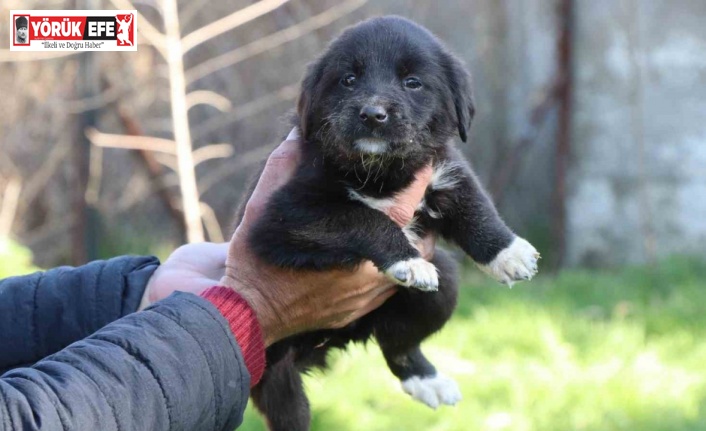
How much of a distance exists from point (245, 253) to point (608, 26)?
581 centimetres

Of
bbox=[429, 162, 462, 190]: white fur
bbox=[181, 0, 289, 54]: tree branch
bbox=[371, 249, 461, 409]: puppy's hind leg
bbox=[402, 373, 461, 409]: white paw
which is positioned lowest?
bbox=[402, 373, 461, 409]: white paw

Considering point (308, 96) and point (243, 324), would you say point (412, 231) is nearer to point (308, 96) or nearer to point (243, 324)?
point (308, 96)

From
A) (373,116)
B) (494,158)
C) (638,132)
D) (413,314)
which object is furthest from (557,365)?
(494,158)

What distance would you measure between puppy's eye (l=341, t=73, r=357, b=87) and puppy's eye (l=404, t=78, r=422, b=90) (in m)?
0.17

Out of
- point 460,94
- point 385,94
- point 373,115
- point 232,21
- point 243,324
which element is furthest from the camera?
point 232,21

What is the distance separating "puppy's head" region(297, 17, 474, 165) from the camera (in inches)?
113

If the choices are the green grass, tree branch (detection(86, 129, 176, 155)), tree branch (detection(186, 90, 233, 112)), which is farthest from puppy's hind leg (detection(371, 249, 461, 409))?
tree branch (detection(186, 90, 233, 112))

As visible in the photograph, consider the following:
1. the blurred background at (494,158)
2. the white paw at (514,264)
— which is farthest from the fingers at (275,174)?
the blurred background at (494,158)

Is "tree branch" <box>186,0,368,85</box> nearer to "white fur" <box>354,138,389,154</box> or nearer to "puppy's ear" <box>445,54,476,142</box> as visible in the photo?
"puppy's ear" <box>445,54,476,142</box>

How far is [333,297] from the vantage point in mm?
2928

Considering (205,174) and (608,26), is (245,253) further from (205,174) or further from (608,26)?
(608,26)

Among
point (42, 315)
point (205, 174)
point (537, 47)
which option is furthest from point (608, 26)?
point (42, 315)

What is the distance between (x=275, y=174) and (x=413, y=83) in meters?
0.55

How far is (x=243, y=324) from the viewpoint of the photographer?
2.54 m
